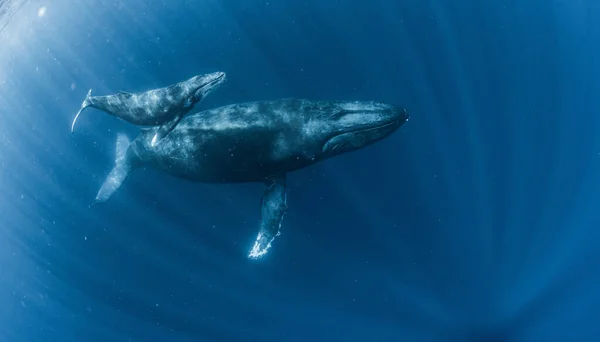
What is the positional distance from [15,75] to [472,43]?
2076 centimetres

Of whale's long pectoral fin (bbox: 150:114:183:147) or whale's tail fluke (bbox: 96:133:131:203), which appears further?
whale's tail fluke (bbox: 96:133:131:203)

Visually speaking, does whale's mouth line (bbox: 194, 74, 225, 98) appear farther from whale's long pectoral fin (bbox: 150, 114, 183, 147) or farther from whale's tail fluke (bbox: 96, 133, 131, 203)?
whale's tail fluke (bbox: 96, 133, 131, 203)

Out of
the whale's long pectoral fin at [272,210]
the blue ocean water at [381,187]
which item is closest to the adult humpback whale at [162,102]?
the whale's long pectoral fin at [272,210]

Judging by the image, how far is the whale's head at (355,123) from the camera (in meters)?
8.61

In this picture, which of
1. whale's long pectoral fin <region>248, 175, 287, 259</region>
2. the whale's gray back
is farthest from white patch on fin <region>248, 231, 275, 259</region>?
the whale's gray back

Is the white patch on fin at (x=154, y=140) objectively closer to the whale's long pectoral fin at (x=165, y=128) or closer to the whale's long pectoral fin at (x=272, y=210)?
the whale's long pectoral fin at (x=165, y=128)

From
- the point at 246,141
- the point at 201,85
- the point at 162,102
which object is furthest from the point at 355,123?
the point at 162,102

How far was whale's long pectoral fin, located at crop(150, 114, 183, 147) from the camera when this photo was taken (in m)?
9.11

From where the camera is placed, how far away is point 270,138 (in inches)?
352

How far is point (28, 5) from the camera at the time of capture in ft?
59.8

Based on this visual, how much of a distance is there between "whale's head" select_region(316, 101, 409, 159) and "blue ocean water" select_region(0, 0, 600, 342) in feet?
15.0

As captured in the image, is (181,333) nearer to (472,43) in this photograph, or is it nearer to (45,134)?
(45,134)

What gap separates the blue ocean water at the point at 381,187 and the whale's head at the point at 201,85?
5715mm

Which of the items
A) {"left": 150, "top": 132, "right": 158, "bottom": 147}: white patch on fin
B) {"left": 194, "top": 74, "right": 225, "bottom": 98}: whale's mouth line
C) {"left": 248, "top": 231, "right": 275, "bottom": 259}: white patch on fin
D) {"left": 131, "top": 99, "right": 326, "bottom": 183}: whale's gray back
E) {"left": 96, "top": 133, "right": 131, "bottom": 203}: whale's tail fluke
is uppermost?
{"left": 96, "top": 133, "right": 131, "bottom": 203}: whale's tail fluke
